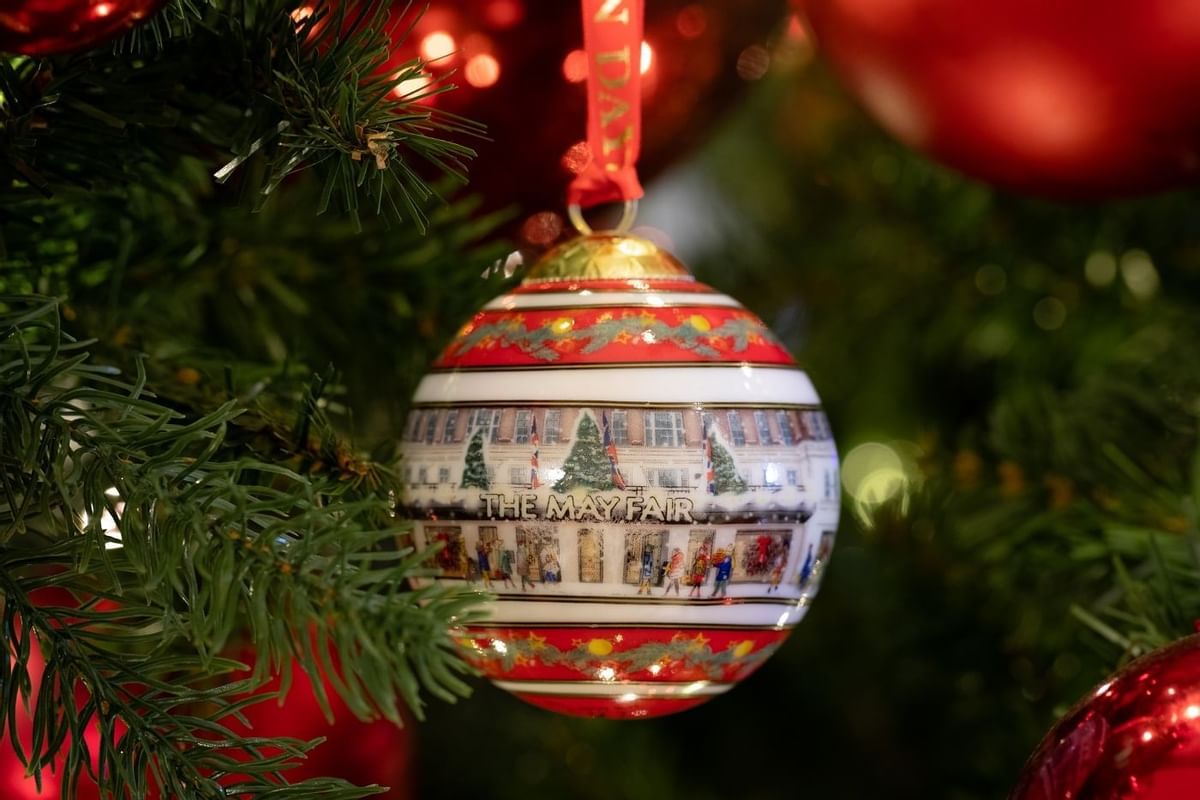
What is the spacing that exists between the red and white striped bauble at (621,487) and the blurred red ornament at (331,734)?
0.11m

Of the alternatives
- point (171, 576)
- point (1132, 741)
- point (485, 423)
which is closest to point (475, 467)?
point (485, 423)

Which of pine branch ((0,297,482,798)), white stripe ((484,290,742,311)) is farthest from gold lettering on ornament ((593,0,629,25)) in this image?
pine branch ((0,297,482,798))

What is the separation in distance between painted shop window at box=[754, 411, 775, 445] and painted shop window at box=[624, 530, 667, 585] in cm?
5

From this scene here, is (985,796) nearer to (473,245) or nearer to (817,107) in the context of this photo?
(473,245)

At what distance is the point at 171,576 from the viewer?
1.12ft

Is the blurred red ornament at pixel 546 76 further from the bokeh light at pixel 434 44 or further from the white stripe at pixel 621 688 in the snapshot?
the white stripe at pixel 621 688

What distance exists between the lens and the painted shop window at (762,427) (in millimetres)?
447

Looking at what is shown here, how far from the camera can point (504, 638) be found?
0.46 metres

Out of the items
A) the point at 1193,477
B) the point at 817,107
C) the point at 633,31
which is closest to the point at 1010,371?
the point at 1193,477

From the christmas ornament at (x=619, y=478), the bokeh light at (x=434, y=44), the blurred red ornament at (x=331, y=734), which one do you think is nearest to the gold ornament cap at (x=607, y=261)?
the christmas ornament at (x=619, y=478)

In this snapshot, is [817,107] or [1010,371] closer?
[1010,371]

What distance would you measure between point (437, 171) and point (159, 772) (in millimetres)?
305

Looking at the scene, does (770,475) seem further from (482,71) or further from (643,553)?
(482,71)

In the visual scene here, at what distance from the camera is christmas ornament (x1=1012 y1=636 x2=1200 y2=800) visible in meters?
0.38
